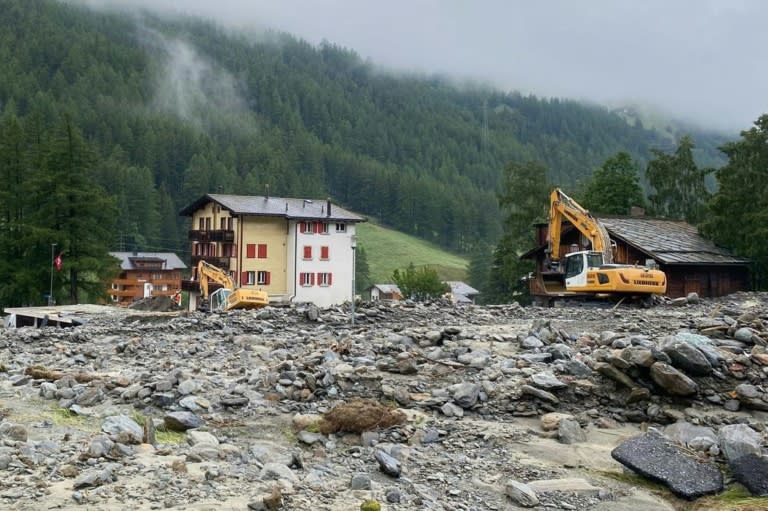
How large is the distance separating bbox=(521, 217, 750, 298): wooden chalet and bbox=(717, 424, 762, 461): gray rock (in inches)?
1076

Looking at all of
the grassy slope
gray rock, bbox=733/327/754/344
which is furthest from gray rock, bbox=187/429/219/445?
the grassy slope

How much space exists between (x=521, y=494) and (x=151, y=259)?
96.3 m

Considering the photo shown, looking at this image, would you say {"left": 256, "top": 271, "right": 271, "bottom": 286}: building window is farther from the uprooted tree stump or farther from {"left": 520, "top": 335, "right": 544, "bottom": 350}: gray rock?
the uprooted tree stump

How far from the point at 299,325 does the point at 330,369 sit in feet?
38.4

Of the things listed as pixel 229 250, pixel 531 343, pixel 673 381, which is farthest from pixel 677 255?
pixel 229 250

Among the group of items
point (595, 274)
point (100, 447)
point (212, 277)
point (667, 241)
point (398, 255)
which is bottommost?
point (100, 447)

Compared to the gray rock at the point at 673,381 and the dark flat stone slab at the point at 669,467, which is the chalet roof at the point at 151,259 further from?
the dark flat stone slab at the point at 669,467

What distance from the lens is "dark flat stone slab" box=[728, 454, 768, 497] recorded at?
9422 mm

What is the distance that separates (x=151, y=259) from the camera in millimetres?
99250

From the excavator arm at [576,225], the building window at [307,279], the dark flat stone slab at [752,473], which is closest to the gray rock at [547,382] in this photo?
the dark flat stone slab at [752,473]

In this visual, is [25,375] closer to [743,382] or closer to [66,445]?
Answer: [66,445]

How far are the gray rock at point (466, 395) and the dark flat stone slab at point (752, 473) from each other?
13.6 ft

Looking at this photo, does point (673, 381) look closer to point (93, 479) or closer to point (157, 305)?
point (93, 479)

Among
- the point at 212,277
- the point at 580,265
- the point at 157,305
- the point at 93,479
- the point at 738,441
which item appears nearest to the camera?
the point at 93,479
